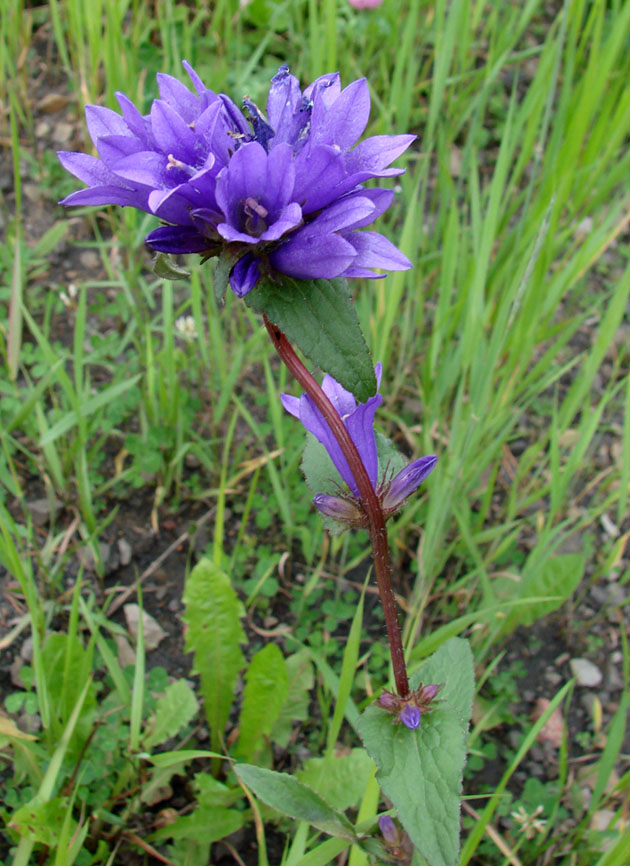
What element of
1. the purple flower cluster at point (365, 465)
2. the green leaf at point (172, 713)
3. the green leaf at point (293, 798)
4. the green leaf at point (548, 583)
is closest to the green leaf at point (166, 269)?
the purple flower cluster at point (365, 465)

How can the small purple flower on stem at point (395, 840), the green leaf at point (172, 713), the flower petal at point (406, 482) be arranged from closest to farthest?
the flower petal at point (406, 482) → the small purple flower on stem at point (395, 840) → the green leaf at point (172, 713)

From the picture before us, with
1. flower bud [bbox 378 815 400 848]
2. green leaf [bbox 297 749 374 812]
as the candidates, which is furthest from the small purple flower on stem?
green leaf [bbox 297 749 374 812]

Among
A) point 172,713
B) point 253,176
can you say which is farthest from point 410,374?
point 253,176

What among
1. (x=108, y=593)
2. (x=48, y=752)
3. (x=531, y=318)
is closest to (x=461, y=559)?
(x=531, y=318)

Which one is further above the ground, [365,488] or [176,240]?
[176,240]

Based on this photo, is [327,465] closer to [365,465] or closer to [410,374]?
[365,465]

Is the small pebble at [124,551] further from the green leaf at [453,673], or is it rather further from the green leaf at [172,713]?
the green leaf at [453,673]
